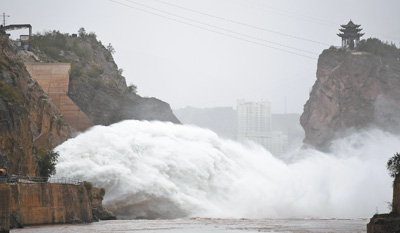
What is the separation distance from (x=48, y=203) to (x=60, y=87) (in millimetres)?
58006

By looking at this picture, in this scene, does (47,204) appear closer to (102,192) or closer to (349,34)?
(102,192)

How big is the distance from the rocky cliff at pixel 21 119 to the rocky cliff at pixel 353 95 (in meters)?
78.1

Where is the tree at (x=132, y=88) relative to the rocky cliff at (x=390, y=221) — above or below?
above

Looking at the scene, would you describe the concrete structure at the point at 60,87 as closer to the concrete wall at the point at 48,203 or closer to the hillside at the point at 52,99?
the hillside at the point at 52,99

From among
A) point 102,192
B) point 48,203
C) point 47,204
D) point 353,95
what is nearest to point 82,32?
point 353,95

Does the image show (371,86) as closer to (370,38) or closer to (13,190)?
(370,38)

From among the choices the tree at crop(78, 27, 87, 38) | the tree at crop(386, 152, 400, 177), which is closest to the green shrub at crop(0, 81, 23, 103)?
the tree at crop(386, 152, 400, 177)

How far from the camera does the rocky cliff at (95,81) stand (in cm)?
12962

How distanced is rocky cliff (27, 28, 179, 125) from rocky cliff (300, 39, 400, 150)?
1814 inches

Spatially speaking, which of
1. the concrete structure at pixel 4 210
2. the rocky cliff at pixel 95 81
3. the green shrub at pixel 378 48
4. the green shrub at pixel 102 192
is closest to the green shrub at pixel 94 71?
the rocky cliff at pixel 95 81

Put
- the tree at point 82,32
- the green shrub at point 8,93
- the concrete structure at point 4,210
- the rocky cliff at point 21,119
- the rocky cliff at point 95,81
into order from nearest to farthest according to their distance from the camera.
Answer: the concrete structure at point 4,210, the rocky cliff at point 21,119, the green shrub at point 8,93, the rocky cliff at point 95,81, the tree at point 82,32

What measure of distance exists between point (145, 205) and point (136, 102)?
4235 centimetres

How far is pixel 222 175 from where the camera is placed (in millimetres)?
110875

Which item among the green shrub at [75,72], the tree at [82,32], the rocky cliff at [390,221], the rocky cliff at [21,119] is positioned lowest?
the rocky cliff at [390,221]
